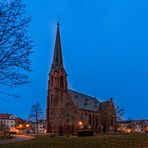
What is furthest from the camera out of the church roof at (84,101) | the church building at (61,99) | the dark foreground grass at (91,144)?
the church roof at (84,101)

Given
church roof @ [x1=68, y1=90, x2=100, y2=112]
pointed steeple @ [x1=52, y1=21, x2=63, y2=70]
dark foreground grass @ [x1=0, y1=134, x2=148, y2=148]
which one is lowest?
dark foreground grass @ [x1=0, y1=134, x2=148, y2=148]

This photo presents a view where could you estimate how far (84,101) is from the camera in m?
131

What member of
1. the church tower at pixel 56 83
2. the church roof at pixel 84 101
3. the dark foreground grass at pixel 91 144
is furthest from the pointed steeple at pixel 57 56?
the dark foreground grass at pixel 91 144

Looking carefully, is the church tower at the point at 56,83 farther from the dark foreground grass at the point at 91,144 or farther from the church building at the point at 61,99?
the dark foreground grass at the point at 91,144

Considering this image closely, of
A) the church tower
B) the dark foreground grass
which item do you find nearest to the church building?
the church tower

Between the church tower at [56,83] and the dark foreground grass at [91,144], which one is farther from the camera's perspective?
the church tower at [56,83]

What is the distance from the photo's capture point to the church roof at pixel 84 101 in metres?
123

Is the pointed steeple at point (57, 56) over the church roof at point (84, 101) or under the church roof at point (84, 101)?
over

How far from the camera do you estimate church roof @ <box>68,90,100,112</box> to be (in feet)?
404

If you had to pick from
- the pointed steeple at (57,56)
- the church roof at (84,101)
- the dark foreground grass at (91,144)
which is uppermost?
the pointed steeple at (57,56)

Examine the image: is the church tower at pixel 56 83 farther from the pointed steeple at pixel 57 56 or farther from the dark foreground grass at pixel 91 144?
the dark foreground grass at pixel 91 144

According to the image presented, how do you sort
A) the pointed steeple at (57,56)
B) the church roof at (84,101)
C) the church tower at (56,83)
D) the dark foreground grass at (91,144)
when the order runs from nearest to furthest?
the dark foreground grass at (91,144) → the church tower at (56,83) → the pointed steeple at (57,56) → the church roof at (84,101)

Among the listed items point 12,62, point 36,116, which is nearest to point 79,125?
point 36,116

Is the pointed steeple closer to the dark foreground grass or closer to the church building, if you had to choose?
the church building
